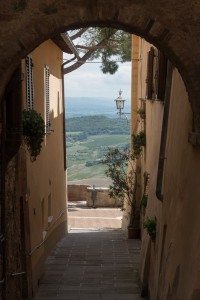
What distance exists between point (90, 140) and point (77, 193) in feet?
225

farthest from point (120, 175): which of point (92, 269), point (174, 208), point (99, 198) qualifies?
point (174, 208)

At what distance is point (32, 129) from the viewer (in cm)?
1133

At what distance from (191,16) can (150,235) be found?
5.82 m

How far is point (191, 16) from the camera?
23.0 feet

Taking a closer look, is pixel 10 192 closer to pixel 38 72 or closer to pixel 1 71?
pixel 1 71

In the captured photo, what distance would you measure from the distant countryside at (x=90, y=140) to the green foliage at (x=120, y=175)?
4743cm

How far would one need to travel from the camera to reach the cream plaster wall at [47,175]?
12930 mm

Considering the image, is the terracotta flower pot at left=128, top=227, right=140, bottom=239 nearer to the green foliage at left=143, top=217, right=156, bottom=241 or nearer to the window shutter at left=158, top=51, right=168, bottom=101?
the green foliage at left=143, top=217, right=156, bottom=241

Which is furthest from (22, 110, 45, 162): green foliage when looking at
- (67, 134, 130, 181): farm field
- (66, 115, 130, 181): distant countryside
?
(66, 115, 130, 181): distant countryside

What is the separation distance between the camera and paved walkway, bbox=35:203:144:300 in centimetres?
1183

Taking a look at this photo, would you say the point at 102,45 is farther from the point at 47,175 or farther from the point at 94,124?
the point at 94,124

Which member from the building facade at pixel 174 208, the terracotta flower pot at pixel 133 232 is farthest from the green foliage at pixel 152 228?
the terracotta flower pot at pixel 133 232

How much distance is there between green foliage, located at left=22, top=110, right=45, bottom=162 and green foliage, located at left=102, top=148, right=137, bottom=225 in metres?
8.81

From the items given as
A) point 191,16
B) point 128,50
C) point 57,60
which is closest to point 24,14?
point 191,16
